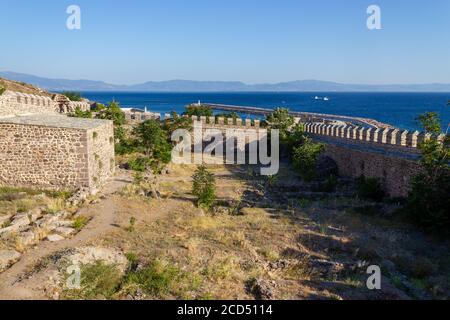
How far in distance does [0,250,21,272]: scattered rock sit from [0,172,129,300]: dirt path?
0.13 m

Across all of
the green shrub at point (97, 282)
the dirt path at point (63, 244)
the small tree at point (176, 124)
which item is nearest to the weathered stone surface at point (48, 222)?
the dirt path at point (63, 244)

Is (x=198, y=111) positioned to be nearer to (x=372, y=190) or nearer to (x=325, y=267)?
(x=372, y=190)

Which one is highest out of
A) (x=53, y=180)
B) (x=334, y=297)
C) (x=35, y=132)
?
(x=35, y=132)

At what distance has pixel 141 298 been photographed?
7.68 metres

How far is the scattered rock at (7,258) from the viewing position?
866 cm

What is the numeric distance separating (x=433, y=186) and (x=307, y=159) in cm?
838

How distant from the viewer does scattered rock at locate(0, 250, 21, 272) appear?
28.4ft

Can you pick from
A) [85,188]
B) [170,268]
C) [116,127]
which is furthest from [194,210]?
[116,127]

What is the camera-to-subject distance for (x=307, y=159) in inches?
802

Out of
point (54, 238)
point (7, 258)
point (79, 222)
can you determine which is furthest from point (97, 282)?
point (79, 222)

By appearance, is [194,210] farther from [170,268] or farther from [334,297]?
[334,297]

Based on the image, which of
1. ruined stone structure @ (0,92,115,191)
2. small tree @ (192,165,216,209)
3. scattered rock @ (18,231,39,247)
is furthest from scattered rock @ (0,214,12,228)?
small tree @ (192,165,216,209)
